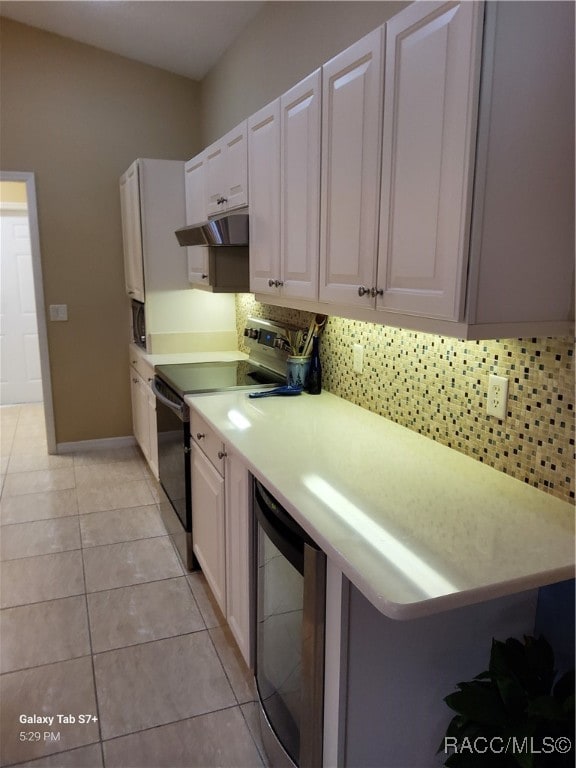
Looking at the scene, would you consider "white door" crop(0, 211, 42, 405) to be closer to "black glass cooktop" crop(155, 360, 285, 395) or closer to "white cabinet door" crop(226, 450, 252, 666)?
"black glass cooktop" crop(155, 360, 285, 395)

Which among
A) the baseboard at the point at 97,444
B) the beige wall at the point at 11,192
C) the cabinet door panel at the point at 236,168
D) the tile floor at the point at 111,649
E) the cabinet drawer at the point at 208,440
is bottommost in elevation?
the tile floor at the point at 111,649

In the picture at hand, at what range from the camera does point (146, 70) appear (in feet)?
13.4

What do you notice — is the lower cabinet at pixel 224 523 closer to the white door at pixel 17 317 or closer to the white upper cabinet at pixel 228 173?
the white upper cabinet at pixel 228 173

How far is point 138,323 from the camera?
13.2 feet

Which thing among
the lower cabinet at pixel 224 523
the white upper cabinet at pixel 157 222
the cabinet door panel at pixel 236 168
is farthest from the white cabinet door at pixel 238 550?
the white upper cabinet at pixel 157 222

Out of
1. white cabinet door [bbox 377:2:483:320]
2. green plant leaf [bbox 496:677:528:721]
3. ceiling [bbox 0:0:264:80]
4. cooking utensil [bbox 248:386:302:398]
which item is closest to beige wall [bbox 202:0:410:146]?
ceiling [bbox 0:0:264:80]

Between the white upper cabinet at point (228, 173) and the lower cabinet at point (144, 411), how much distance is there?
113cm

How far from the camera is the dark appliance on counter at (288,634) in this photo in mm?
1350

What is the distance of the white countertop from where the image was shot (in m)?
1.12

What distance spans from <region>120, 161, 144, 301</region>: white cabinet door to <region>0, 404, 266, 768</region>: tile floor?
1.49 meters

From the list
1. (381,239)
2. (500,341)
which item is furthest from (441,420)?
(381,239)

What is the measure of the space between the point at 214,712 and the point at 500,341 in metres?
1.54

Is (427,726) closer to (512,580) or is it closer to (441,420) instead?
(512,580)

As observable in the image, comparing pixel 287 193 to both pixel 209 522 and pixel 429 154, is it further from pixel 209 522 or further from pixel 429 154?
pixel 209 522
